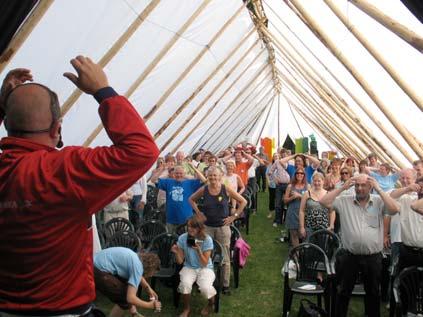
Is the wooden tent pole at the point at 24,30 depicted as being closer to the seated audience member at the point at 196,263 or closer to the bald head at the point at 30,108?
the bald head at the point at 30,108

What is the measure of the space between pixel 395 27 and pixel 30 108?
3010 millimetres

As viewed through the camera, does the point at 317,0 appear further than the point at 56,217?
Yes

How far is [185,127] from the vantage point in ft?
40.8

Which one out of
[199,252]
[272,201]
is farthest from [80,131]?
[272,201]

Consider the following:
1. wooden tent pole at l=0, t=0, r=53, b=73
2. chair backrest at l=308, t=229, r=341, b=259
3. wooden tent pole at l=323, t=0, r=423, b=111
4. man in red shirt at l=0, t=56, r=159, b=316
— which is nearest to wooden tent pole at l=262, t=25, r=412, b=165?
chair backrest at l=308, t=229, r=341, b=259

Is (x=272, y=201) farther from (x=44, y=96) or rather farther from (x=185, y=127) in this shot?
(x=44, y=96)

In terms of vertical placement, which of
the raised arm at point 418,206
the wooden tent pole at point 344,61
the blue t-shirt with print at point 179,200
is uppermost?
the wooden tent pole at point 344,61

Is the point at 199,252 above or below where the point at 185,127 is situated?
below

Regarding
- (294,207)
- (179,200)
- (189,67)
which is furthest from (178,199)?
(189,67)

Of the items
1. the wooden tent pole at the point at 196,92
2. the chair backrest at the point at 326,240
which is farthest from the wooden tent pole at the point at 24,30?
the wooden tent pole at the point at 196,92

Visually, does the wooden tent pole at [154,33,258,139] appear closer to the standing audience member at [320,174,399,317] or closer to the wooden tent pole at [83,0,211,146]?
the wooden tent pole at [83,0,211,146]

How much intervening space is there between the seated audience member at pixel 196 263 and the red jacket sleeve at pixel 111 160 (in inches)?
170

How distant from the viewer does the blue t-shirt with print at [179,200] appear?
24.8 feet

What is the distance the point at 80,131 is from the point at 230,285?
3.29 metres
